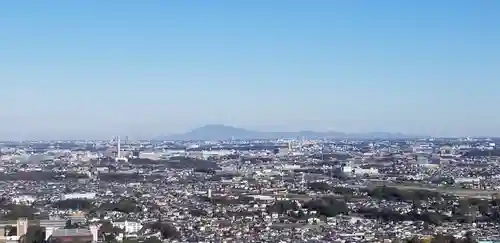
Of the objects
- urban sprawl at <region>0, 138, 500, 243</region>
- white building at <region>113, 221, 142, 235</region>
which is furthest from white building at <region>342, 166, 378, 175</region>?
white building at <region>113, 221, 142, 235</region>

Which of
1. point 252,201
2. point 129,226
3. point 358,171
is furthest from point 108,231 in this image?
point 358,171

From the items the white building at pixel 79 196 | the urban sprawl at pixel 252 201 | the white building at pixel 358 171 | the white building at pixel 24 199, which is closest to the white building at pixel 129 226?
the urban sprawl at pixel 252 201

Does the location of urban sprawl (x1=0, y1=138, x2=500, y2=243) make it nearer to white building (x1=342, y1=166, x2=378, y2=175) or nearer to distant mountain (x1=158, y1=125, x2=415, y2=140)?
white building (x1=342, y1=166, x2=378, y2=175)

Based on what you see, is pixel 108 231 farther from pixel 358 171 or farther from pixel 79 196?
pixel 358 171

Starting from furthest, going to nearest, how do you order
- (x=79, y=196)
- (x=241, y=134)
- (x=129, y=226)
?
1. (x=241, y=134)
2. (x=79, y=196)
3. (x=129, y=226)

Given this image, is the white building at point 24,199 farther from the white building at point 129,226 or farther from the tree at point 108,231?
the tree at point 108,231

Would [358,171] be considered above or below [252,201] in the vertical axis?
above

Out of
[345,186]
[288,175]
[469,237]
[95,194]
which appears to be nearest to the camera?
[469,237]

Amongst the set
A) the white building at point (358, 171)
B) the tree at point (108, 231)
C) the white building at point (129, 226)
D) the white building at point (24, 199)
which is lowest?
the white building at point (24, 199)

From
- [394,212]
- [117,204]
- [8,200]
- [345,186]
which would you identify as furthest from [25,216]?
[345,186]

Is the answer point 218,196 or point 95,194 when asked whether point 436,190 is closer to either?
point 218,196

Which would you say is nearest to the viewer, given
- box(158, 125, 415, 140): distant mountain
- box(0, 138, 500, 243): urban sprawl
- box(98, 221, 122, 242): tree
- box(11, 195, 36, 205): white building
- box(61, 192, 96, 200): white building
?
box(98, 221, 122, 242): tree
